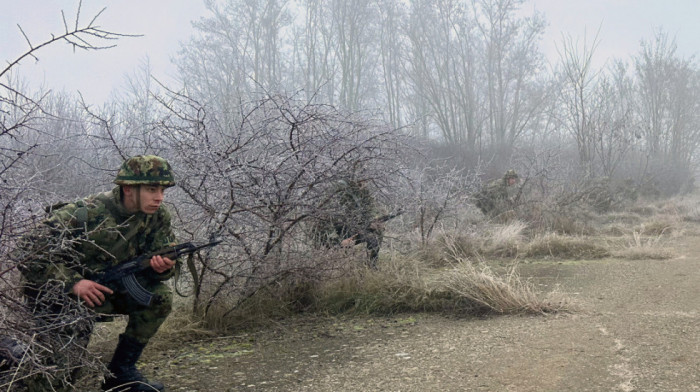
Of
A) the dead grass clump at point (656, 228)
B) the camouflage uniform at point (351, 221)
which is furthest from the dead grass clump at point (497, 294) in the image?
the dead grass clump at point (656, 228)

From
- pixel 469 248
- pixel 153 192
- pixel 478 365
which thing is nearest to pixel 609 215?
pixel 469 248

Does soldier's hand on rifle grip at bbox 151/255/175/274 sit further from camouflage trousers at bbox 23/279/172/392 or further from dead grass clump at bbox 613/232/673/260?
dead grass clump at bbox 613/232/673/260

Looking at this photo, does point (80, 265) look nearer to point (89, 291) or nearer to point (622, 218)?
point (89, 291)

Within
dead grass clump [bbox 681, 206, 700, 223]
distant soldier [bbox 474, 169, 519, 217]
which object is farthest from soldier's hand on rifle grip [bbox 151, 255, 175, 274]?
dead grass clump [bbox 681, 206, 700, 223]

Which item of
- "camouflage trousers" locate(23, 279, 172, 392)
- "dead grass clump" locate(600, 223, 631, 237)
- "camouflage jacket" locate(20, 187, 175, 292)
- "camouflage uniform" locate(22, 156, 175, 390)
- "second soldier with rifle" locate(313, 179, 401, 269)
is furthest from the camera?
"dead grass clump" locate(600, 223, 631, 237)

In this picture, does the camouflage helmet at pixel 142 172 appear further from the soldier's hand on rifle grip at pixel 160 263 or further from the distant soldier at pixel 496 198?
the distant soldier at pixel 496 198

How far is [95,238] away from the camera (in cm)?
281

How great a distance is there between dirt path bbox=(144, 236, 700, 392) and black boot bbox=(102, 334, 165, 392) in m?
0.15

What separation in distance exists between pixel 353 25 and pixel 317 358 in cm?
1974

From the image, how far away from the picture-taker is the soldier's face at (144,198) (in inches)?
113

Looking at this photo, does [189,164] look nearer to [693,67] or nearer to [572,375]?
[572,375]

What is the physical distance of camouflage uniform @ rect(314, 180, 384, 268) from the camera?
4.39 m

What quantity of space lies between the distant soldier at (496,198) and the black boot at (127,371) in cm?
703

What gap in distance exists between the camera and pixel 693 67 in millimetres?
24828
